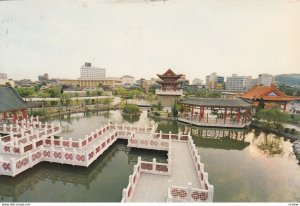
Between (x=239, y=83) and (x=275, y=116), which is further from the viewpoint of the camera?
(x=239, y=83)

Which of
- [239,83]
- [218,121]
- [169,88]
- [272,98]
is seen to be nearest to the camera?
[218,121]

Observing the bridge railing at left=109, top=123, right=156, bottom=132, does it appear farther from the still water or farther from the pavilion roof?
the pavilion roof

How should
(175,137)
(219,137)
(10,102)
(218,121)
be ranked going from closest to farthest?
(175,137)
(10,102)
(219,137)
(218,121)

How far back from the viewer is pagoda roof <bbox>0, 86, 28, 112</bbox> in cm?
1383

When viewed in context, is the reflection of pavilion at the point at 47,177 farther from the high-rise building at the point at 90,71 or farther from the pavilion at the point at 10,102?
the high-rise building at the point at 90,71

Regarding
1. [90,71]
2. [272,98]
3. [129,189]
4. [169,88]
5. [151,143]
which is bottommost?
[151,143]

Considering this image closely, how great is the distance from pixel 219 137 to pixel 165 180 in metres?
10.2

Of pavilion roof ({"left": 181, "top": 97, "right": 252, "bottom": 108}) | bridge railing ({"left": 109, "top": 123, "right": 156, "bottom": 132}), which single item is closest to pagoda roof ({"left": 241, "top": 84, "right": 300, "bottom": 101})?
pavilion roof ({"left": 181, "top": 97, "right": 252, "bottom": 108})

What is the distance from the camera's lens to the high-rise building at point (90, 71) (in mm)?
97100

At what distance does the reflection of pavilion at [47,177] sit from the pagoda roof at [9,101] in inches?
259

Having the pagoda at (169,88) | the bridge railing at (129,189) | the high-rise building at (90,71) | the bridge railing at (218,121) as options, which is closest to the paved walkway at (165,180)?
the bridge railing at (129,189)

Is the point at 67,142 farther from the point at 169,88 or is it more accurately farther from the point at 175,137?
the point at 169,88

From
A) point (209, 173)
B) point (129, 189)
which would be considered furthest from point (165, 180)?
point (209, 173)

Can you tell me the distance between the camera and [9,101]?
572 inches
